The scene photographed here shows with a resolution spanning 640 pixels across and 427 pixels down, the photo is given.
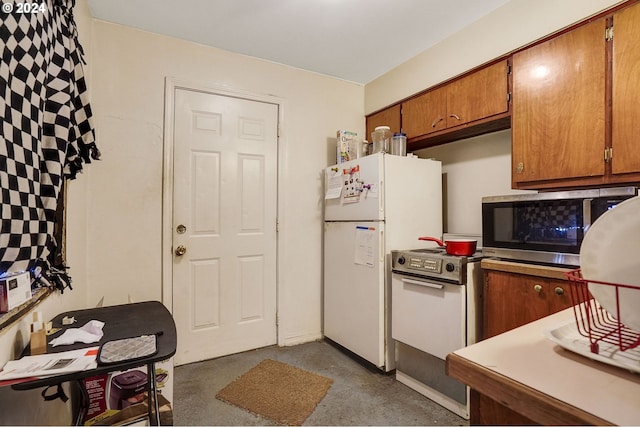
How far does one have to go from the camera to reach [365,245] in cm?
238

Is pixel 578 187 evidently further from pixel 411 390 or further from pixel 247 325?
pixel 247 325

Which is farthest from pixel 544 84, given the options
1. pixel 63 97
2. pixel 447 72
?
pixel 63 97

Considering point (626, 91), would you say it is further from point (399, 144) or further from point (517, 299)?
point (399, 144)

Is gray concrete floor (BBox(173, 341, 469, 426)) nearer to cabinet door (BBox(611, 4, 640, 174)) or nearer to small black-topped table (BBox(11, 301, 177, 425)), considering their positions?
small black-topped table (BBox(11, 301, 177, 425))

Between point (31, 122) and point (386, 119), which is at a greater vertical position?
point (386, 119)

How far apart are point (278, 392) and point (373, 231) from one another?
49.2 inches

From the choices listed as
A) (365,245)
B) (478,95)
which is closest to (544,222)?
(478,95)

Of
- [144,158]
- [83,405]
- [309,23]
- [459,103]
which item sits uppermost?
[309,23]

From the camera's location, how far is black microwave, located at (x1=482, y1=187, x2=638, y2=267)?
1468mm

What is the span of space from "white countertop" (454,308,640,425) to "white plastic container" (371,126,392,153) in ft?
6.80

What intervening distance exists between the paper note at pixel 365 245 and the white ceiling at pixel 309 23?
4.73 ft

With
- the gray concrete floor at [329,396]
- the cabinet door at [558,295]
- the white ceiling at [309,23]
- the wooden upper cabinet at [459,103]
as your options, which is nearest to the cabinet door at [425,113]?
the wooden upper cabinet at [459,103]

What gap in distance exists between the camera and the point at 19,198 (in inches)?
35.9

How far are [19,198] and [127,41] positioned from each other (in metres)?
1.89
